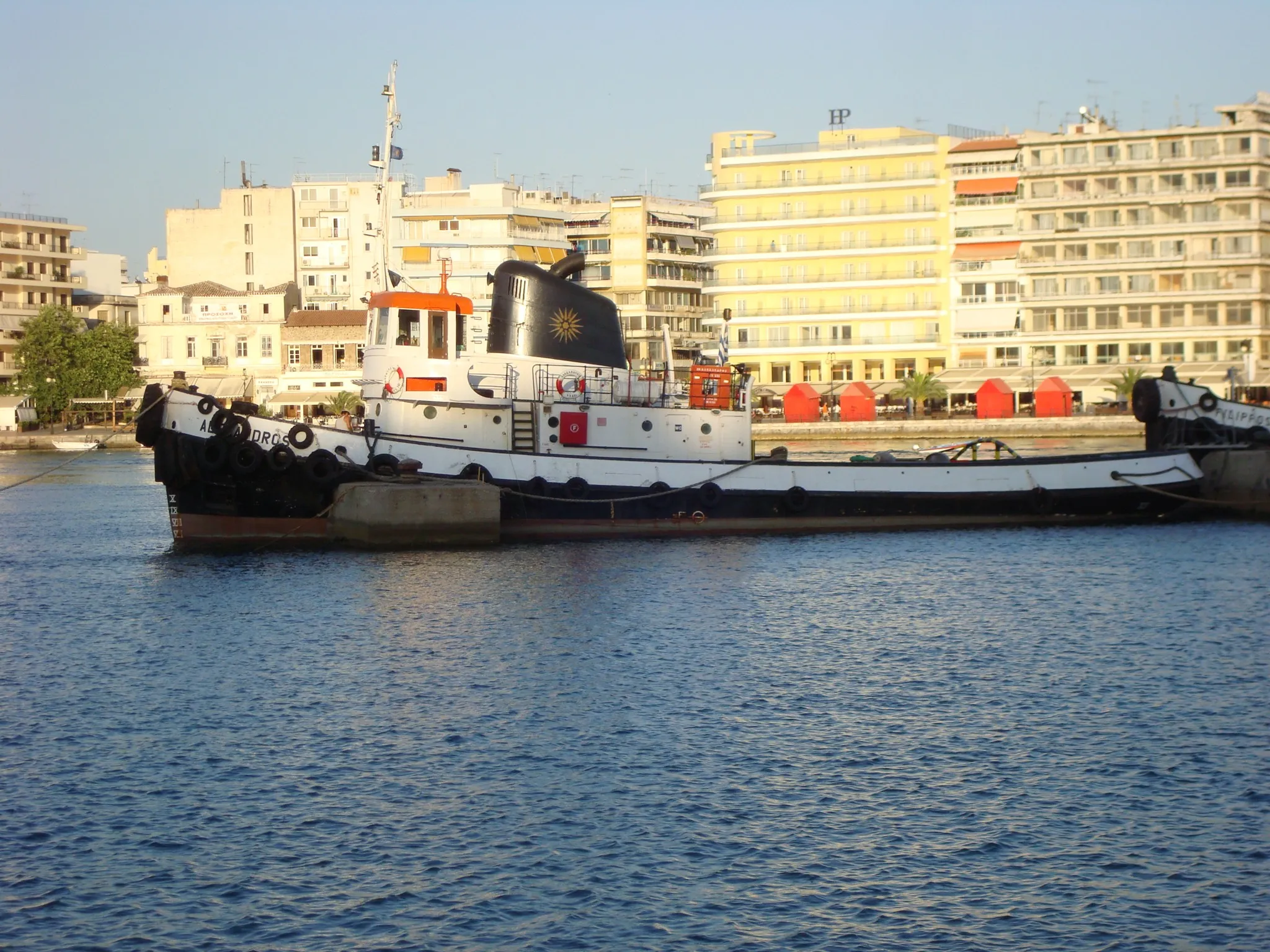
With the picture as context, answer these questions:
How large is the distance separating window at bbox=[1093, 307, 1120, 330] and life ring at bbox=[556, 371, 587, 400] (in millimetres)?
61280

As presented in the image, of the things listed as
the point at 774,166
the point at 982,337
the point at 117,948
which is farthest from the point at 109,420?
→ the point at 117,948

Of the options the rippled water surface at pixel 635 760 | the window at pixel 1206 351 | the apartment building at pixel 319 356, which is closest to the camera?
the rippled water surface at pixel 635 760

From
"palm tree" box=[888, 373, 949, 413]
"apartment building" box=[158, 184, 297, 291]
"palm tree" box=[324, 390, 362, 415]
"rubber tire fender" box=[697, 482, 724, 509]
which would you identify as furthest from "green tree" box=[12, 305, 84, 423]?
"rubber tire fender" box=[697, 482, 724, 509]

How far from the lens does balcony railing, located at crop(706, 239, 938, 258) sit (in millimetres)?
89375

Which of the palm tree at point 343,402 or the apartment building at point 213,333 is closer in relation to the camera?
the palm tree at point 343,402

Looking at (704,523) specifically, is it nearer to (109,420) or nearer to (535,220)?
(535,220)

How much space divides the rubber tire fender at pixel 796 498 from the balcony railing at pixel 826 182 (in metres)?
59.9

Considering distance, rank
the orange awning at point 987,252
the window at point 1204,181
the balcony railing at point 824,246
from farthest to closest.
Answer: the balcony railing at point 824,246, the orange awning at point 987,252, the window at point 1204,181

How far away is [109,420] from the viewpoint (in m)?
94.9

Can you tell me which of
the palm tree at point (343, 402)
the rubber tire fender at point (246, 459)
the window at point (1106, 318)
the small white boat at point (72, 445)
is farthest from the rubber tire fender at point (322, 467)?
the window at point (1106, 318)

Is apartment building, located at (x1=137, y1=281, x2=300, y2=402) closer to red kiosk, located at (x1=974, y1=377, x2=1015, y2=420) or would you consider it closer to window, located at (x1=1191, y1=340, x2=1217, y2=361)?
red kiosk, located at (x1=974, y1=377, x2=1015, y2=420)

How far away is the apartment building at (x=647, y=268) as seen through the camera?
104188 millimetres

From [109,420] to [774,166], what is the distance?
151ft

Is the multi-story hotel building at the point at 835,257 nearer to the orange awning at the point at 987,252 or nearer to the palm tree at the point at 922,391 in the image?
the orange awning at the point at 987,252
